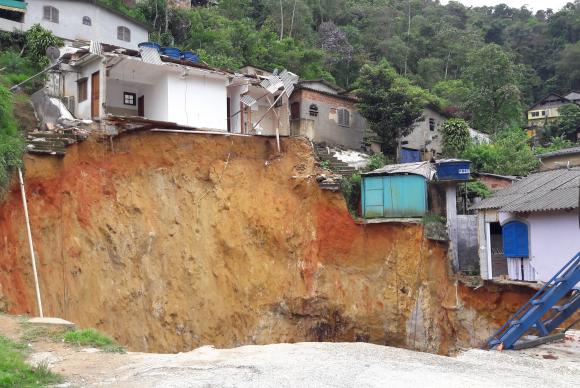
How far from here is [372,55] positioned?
47.7 metres

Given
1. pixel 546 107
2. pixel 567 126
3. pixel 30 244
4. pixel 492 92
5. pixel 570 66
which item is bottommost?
pixel 30 244

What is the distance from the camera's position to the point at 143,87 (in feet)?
70.4

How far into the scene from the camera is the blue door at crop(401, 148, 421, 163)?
99.6 ft

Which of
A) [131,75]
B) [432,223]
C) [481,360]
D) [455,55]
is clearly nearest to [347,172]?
[432,223]

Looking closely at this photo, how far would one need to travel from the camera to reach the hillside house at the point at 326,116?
2683cm

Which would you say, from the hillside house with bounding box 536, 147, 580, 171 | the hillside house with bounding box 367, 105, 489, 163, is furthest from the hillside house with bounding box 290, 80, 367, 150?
the hillside house with bounding box 536, 147, 580, 171

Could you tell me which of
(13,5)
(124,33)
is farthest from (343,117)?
(13,5)

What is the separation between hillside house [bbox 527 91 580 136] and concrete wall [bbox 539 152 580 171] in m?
19.9

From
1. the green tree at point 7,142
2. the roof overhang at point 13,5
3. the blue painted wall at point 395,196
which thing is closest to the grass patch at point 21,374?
the green tree at point 7,142

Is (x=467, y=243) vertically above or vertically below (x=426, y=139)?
below

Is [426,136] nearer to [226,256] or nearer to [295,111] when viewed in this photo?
[295,111]

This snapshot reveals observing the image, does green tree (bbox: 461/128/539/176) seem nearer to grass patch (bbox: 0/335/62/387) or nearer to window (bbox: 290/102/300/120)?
window (bbox: 290/102/300/120)

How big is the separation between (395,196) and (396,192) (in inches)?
6.6

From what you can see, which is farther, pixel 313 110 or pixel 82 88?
pixel 313 110
